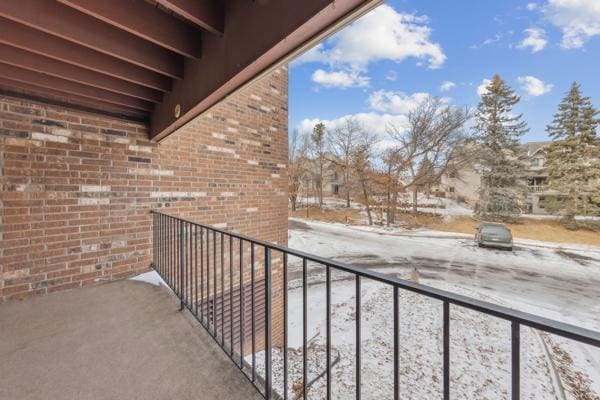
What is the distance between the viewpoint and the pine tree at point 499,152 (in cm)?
1711

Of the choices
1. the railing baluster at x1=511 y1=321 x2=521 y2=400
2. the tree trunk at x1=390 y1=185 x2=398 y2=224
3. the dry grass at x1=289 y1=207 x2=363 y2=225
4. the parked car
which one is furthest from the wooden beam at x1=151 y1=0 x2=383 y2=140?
the dry grass at x1=289 y1=207 x2=363 y2=225

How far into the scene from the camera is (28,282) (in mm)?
2357

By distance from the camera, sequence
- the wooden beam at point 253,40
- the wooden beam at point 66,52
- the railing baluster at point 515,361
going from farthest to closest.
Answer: the wooden beam at point 66,52 < the wooden beam at point 253,40 < the railing baluster at point 515,361

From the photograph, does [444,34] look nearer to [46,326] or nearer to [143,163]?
[143,163]

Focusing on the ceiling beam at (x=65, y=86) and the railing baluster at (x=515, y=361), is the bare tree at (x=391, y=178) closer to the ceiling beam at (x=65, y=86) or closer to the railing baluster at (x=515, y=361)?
the ceiling beam at (x=65, y=86)

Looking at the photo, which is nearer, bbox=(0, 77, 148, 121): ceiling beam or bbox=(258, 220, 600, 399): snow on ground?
bbox=(0, 77, 148, 121): ceiling beam

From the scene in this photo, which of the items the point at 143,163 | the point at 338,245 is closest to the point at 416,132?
the point at 338,245

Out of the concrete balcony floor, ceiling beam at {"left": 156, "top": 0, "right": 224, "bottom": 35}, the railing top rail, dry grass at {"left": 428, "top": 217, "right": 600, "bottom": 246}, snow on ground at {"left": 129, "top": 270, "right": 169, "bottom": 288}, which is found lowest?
dry grass at {"left": 428, "top": 217, "right": 600, "bottom": 246}

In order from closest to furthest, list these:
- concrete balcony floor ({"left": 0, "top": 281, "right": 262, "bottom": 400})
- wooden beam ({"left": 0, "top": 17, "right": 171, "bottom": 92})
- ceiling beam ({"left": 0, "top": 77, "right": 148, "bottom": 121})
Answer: concrete balcony floor ({"left": 0, "top": 281, "right": 262, "bottom": 400}) → wooden beam ({"left": 0, "top": 17, "right": 171, "bottom": 92}) → ceiling beam ({"left": 0, "top": 77, "right": 148, "bottom": 121})

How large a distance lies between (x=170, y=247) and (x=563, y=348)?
23.0 feet

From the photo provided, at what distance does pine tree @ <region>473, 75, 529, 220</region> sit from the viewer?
17109 millimetres

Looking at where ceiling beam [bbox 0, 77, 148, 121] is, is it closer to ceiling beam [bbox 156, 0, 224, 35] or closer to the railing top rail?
ceiling beam [bbox 156, 0, 224, 35]

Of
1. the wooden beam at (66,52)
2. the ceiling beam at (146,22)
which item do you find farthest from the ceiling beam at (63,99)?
the ceiling beam at (146,22)

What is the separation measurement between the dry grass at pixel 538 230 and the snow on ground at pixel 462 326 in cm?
407
